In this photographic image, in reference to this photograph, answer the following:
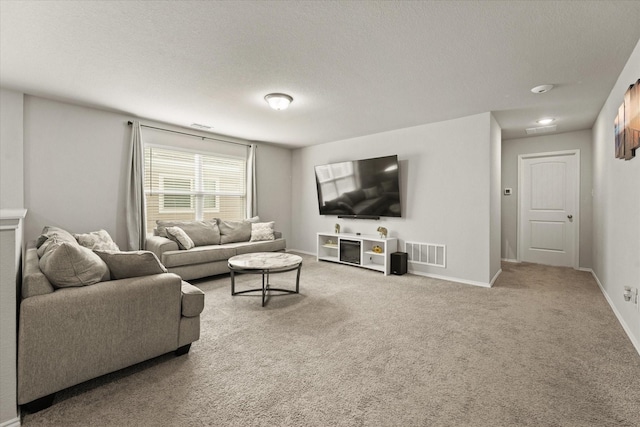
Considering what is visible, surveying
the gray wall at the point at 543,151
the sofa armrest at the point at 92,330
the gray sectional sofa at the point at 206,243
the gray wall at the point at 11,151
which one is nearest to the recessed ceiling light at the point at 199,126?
the gray sectional sofa at the point at 206,243

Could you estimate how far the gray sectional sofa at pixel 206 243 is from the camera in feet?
13.2

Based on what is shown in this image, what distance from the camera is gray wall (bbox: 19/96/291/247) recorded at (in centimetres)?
362

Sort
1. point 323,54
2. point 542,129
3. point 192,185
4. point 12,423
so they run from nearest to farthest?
1. point 12,423
2. point 323,54
3. point 542,129
4. point 192,185

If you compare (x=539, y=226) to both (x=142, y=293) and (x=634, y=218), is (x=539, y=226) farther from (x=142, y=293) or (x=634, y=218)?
(x=142, y=293)

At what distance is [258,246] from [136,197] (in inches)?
78.5

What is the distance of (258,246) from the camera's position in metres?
4.99

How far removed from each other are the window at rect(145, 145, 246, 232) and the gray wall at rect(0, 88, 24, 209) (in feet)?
4.73

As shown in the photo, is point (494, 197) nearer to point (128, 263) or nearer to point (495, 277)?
point (495, 277)

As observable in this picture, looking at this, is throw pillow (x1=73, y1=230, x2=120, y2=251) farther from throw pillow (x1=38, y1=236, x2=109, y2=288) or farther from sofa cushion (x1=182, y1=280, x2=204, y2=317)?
sofa cushion (x1=182, y1=280, x2=204, y2=317)

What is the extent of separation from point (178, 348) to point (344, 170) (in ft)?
13.5

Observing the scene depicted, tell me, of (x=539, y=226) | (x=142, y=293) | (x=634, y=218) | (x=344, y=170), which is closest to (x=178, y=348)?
(x=142, y=293)

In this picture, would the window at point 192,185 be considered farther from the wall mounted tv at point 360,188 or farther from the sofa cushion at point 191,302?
the sofa cushion at point 191,302

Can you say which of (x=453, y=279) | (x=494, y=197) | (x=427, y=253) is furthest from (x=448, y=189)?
(x=453, y=279)

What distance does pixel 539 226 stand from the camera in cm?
546
